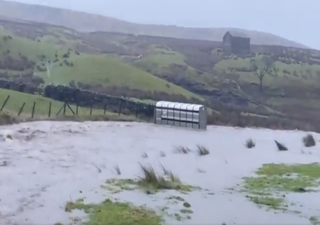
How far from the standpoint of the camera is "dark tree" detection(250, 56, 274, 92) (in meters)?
95.5

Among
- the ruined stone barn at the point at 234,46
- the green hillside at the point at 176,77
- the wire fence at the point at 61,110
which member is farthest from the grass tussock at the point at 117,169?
the ruined stone barn at the point at 234,46

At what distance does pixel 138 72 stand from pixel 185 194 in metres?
59.2

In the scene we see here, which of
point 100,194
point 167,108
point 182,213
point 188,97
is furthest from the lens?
point 188,97

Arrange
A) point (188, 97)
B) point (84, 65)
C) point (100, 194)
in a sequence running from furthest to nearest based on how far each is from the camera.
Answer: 1. point (84, 65)
2. point (188, 97)
3. point (100, 194)

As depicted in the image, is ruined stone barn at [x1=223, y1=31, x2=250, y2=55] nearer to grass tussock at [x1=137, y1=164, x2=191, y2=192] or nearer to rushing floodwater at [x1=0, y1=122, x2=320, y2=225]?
rushing floodwater at [x1=0, y1=122, x2=320, y2=225]

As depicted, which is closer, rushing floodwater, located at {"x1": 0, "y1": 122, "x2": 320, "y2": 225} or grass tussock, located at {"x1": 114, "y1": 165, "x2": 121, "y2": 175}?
rushing floodwater, located at {"x1": 0, "y1": 122, "x2": 320, "y2": 225}

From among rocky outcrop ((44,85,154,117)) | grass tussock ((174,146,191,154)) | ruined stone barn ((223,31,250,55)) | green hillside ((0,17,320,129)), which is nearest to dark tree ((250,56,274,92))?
green hillside ((0,17,320,129))

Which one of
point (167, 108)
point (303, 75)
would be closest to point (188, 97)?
point (167, 108)

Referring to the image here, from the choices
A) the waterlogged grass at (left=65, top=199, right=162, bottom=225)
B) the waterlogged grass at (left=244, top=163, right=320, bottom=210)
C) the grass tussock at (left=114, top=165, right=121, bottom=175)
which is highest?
the waterlogged grass at (left=65, top=199, right=162, bottom=225)

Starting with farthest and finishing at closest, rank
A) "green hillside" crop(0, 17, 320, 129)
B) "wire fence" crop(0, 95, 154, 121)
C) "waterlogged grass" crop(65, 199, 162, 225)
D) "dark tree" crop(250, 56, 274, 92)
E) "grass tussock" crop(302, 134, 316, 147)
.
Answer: "dark tree" crop(250, 56, 274, 92)
"green hillside" crop(0, 17, 320, 129)
"wire fence" crop(0, 95, 154, 121)
"grass tussock" crop(302, 134, 316, 147)
"waterlogged grass" crop(65, 199, 162, 225)

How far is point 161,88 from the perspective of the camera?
226 feet

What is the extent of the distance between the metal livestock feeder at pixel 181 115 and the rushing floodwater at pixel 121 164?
8.04 feet

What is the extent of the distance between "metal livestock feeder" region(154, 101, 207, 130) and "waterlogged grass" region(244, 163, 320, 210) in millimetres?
19201

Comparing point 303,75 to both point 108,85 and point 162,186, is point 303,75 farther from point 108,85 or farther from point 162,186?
point 162,186
